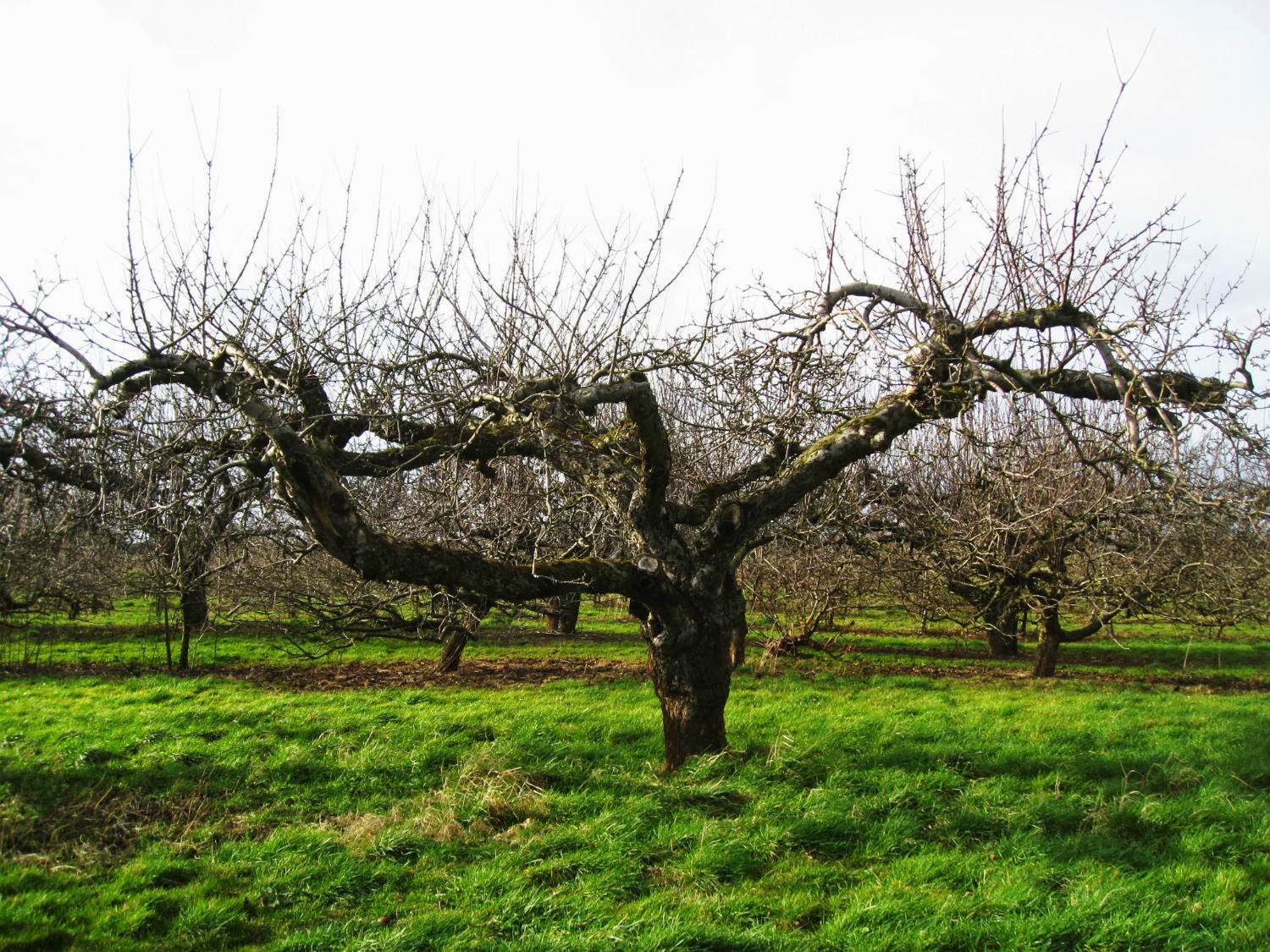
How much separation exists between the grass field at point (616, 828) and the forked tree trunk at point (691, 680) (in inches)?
9.9

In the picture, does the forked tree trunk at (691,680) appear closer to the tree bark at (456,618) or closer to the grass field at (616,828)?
the grass field at (616,828)

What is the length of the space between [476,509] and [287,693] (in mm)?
4157

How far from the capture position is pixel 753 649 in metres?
15.3

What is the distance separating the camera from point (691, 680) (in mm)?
6137

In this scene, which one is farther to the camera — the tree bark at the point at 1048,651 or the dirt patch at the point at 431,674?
the tree bark at the point at 1048,651

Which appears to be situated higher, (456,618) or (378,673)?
(456,618)

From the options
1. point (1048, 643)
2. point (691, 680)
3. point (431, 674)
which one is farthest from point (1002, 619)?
point (431, 674)

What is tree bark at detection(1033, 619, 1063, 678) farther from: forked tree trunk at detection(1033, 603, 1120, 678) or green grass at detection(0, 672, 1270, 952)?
green grass at detection(0, 672, 1270, 952)

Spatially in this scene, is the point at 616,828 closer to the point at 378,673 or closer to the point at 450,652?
the point at 450,652

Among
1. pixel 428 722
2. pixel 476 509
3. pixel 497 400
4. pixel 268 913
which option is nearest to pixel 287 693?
pixel 428 722

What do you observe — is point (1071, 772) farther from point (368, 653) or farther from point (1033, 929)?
point (368, 653)

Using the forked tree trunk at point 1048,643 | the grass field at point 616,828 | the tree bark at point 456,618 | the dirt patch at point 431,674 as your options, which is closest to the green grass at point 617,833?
the grass field at point 616,828

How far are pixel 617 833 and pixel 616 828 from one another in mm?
32

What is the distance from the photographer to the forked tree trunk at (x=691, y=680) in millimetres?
6078
